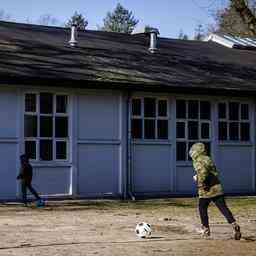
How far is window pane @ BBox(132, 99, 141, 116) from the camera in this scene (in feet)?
81.9

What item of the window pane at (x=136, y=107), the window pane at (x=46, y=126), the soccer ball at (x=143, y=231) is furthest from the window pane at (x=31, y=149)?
the soccer ball at (x=143, y=231)

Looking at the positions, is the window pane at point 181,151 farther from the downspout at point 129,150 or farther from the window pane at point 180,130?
the downspout at point 129,150

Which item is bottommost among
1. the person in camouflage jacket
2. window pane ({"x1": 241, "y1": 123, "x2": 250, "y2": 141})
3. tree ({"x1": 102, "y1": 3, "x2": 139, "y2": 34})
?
the person in camouflage jacket

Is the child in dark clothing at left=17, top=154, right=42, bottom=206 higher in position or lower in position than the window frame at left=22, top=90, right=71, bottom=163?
lower

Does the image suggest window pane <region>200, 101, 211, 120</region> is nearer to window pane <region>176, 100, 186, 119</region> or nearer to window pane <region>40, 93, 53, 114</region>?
window pane <region>176, 100, 186, 119</region>

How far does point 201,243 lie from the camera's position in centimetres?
1373

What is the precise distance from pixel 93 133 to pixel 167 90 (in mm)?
2683

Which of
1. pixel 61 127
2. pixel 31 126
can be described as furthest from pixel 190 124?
pixel 31 126

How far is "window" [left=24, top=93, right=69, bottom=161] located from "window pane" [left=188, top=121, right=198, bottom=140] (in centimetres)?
444

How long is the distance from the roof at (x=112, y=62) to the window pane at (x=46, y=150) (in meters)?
1.84

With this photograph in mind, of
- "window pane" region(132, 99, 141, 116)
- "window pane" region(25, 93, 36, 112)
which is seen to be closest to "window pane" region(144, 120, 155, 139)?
"window pane" region(132, 99, 141, 116)

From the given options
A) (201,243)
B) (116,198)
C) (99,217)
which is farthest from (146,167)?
(201,243)

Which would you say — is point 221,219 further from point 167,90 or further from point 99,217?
point 167,90

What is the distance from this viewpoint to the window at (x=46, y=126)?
23094mm
